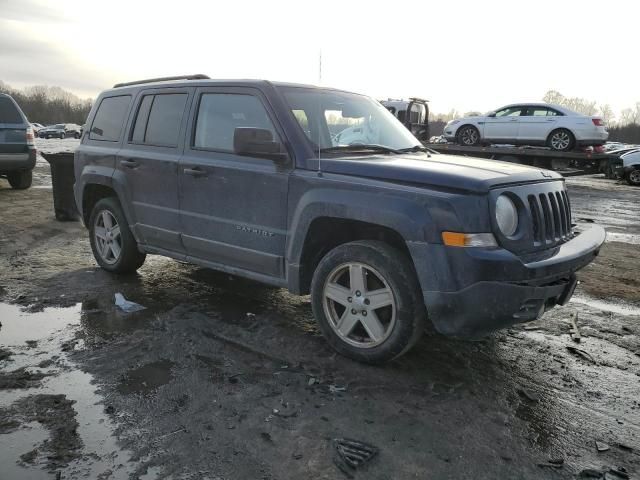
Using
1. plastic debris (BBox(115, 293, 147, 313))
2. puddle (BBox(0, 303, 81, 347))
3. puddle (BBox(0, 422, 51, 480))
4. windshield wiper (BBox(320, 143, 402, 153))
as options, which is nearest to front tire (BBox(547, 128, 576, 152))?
windshield wiper (BBox(320, 143, 402, 153))

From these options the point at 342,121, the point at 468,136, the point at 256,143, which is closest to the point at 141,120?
the point at 256,143

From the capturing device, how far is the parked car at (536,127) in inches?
568

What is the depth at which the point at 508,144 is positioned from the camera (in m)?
16.0

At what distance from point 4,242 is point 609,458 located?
288 inches

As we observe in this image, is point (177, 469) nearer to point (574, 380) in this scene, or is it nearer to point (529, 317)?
point (529, 317)

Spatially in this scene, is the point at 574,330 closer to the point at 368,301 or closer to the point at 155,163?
the point at 368,301

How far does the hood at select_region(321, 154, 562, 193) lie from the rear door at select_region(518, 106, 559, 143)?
40.6 ft

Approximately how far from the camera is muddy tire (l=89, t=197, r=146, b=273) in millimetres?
5293

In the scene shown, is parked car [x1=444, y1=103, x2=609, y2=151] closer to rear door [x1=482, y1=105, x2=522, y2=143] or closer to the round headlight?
rear door [x1=482, y1=105, x2=522, y2=143]

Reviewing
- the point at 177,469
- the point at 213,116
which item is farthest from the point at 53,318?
the point at 177,469

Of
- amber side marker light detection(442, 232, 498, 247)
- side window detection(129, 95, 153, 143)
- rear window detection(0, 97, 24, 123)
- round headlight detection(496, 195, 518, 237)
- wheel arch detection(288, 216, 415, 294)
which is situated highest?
rear window detection(0, 97, 24, 123)

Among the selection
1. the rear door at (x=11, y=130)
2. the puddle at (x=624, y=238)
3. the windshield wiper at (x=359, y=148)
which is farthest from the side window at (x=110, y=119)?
the puddle at (x=624, y=238)

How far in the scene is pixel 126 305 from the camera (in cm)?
463

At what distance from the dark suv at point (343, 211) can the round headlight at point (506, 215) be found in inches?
0.5
